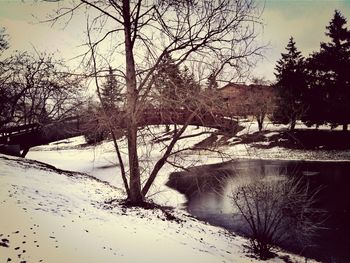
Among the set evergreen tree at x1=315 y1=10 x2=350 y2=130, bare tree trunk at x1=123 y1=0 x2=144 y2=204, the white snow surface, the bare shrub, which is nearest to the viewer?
the white snow surface

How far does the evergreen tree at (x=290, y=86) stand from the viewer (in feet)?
151

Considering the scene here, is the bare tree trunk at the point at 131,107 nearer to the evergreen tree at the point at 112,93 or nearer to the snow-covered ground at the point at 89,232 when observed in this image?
the evergreen tree at the point at 112,93

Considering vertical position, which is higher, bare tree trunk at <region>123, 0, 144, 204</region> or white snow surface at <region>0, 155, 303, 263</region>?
bare tree trunk at <region>123, 0, 144, 204</region>

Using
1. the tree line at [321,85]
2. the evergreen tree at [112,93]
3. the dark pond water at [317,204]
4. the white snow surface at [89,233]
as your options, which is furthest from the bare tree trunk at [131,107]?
the tree line at [321,85]

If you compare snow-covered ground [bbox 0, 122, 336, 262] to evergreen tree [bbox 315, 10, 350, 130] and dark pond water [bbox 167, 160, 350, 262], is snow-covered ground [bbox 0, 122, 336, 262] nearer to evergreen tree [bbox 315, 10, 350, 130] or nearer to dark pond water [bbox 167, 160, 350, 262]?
dark pond water [bbox 167, 160, 350, 262]

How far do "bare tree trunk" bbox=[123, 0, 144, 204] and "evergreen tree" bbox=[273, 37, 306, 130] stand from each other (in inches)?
1377

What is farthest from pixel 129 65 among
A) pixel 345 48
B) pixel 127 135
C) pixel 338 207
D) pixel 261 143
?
pixel 345 48

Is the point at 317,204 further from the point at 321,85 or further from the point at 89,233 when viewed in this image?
the point at 321,85

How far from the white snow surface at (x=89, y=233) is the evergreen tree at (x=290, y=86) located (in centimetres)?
3527

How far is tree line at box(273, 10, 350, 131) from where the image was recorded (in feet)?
139

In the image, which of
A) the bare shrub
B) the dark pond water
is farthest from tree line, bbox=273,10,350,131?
the bare shrub

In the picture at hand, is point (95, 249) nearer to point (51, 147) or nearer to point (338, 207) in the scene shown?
point (338, 207)

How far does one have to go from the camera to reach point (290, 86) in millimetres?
47156

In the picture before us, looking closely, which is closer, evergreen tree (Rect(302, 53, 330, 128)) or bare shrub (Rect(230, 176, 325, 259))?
bare shrub (Rect(230, 176, 325, 259))
